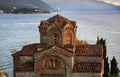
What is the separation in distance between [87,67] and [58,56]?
3.41 meters

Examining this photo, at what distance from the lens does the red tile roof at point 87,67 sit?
128ft

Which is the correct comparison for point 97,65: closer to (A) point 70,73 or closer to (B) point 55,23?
(A) point 70,73

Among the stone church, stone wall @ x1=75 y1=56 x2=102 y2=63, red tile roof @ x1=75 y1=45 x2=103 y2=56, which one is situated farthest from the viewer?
red tile roof @ x1=75 y1=45 x2=103 y2=56

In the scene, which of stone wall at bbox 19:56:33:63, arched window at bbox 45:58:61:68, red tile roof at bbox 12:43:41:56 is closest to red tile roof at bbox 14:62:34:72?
stone wall at bbox 19:56:33:63

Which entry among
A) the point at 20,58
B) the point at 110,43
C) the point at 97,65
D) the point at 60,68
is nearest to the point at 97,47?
the point at 97,65

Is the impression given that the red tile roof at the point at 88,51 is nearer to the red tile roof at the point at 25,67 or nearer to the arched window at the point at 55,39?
the arched window at the point at 55,39

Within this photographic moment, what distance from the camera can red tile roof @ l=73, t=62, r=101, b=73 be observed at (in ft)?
128

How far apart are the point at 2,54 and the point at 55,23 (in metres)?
38.3

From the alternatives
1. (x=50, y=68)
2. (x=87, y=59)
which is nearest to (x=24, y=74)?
(x=50, y=68)

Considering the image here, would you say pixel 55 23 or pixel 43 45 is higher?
pixel 55 23

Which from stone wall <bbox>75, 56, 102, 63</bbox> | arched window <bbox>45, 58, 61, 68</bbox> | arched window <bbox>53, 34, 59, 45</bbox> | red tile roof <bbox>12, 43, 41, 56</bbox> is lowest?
arched window <bbox>45, 58, 61, 68</bbox>

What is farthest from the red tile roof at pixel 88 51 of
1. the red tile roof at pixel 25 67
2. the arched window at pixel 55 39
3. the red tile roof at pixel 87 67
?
the red tile roof at pixel 25 67

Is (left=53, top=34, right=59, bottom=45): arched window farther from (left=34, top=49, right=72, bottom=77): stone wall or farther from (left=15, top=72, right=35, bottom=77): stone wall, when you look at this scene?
(left=15, top=72, right=35, bottom=77): stone wall

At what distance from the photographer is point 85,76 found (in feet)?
128
